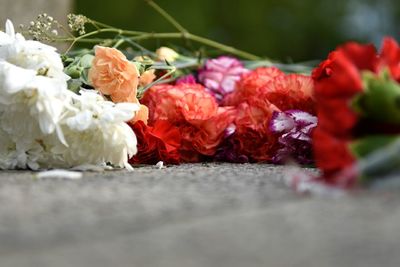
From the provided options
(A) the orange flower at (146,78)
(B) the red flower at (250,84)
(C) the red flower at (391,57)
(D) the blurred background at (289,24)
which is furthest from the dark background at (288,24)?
(C) the red flower at (391,57)

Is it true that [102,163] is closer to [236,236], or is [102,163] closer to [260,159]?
[260,159]

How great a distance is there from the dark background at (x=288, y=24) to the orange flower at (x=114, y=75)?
10.3 ft

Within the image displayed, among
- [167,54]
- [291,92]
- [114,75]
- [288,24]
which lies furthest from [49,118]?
[288,24]

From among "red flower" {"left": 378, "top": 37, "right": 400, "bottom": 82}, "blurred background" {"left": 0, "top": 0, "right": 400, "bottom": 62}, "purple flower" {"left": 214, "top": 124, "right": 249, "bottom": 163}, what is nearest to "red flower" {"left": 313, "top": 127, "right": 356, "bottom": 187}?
"red flower" {"left": 378, "top": 37, "right": 400, "bottom": 82}

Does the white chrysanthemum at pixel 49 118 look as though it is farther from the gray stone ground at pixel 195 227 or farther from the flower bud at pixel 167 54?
the flower bud at pixel 167 54

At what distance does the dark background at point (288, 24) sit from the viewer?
190 inches

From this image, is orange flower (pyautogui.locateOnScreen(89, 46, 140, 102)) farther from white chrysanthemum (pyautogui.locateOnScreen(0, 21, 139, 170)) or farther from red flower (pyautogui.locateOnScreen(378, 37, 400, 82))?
red flower (pyautogui.locateOnScreen(378, 37, 400, 82))

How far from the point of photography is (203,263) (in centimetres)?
79

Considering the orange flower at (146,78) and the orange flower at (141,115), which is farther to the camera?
the orange flower at (146,78)

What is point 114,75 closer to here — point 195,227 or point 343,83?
point 343,83

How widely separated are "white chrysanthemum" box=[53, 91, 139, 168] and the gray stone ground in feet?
0.74

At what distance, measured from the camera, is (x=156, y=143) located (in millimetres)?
1571

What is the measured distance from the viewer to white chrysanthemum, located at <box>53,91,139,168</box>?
1320mm

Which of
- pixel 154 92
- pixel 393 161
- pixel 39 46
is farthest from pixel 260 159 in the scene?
pixel 393 161
